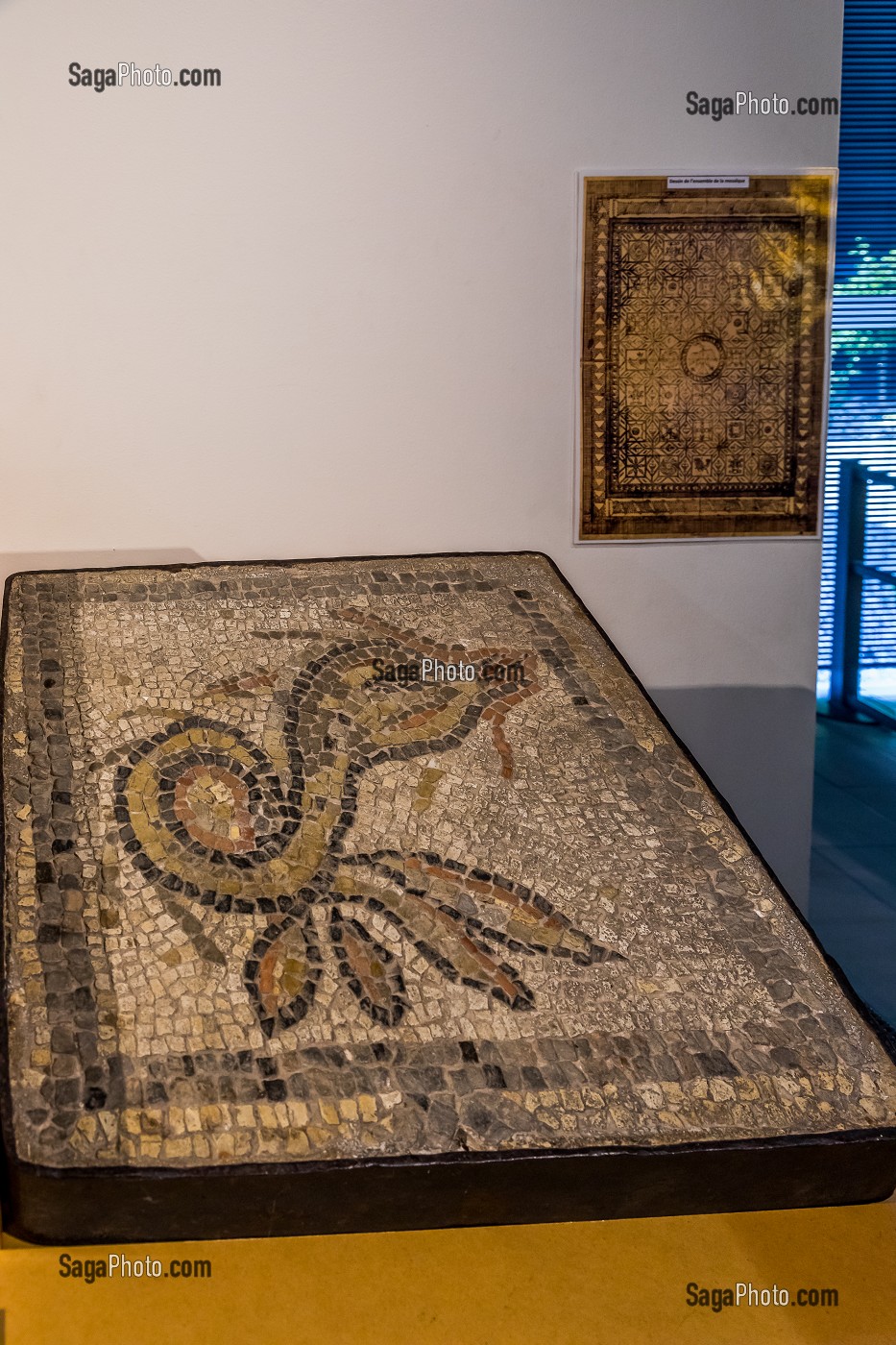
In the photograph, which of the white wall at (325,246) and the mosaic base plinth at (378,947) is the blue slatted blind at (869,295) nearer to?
the white wall at (325,246)

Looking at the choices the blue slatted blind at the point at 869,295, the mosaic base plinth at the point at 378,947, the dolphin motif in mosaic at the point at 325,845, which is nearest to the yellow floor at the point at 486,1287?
the mosaic base plinth at the point at 378,947

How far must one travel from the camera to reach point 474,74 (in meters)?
2.57

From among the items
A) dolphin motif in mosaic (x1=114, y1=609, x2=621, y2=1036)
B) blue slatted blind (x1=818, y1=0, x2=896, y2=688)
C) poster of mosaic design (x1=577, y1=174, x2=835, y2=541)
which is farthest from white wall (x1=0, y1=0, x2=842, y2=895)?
blue slatted blind (x1=818, y1=0, x2=896, y2=688)

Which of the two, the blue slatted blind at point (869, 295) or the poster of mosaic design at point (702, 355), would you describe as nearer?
A: the poster of mosaic design at point (702, 355)

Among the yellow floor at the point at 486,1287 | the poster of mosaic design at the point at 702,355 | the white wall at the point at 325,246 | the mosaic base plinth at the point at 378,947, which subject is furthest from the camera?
the poster of mosaic design at the point at 702,355

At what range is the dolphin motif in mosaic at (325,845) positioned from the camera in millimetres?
1761

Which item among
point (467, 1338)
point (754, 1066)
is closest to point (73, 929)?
point (467, 1338)

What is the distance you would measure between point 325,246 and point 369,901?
Answer: 4.92 feet

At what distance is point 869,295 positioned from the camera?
4.96m

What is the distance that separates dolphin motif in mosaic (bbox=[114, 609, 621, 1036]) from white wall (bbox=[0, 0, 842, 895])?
63 centimetres

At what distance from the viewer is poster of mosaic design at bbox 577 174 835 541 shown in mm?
2711

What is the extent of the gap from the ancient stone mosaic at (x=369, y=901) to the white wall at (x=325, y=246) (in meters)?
0.32

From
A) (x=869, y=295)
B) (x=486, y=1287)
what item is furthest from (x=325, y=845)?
(x=869, y=295)

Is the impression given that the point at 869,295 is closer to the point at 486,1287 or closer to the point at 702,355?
the point at 702,355
